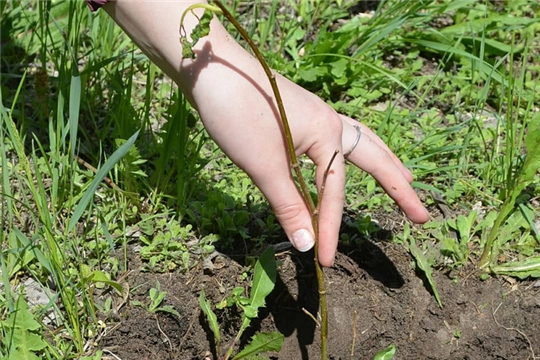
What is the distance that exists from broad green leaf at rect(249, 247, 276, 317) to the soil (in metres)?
0.16

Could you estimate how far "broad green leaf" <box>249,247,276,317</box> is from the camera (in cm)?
216

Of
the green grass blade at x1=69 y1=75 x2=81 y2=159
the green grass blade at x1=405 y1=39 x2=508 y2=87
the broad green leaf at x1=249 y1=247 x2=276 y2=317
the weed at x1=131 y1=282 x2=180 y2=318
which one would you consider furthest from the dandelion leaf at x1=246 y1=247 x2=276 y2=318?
the green grass blade at x1=405 y1=39 x2=508 y2=87

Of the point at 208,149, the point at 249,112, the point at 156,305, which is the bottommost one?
the point at 156,305

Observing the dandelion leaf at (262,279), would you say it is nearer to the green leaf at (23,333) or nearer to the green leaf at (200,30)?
the green leaf at (23,333)

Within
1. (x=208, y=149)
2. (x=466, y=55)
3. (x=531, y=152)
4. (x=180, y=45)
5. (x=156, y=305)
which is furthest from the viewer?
(x=466, y=55)

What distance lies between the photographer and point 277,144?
1846 millimetres

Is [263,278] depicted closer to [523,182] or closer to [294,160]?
[294,160]

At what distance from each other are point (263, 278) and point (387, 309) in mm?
462

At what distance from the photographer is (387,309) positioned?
238cm

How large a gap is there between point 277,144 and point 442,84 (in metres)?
1.55

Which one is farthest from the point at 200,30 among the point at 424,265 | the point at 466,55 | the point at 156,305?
the point at 466,55

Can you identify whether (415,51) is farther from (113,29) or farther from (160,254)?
(160,254)

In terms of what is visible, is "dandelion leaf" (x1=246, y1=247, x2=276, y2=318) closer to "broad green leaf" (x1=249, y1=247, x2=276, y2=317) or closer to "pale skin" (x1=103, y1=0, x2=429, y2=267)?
"broad green leaf" (x1=249, y1=247, x2=276, y2=317)

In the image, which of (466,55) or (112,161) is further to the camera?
(466,55)
